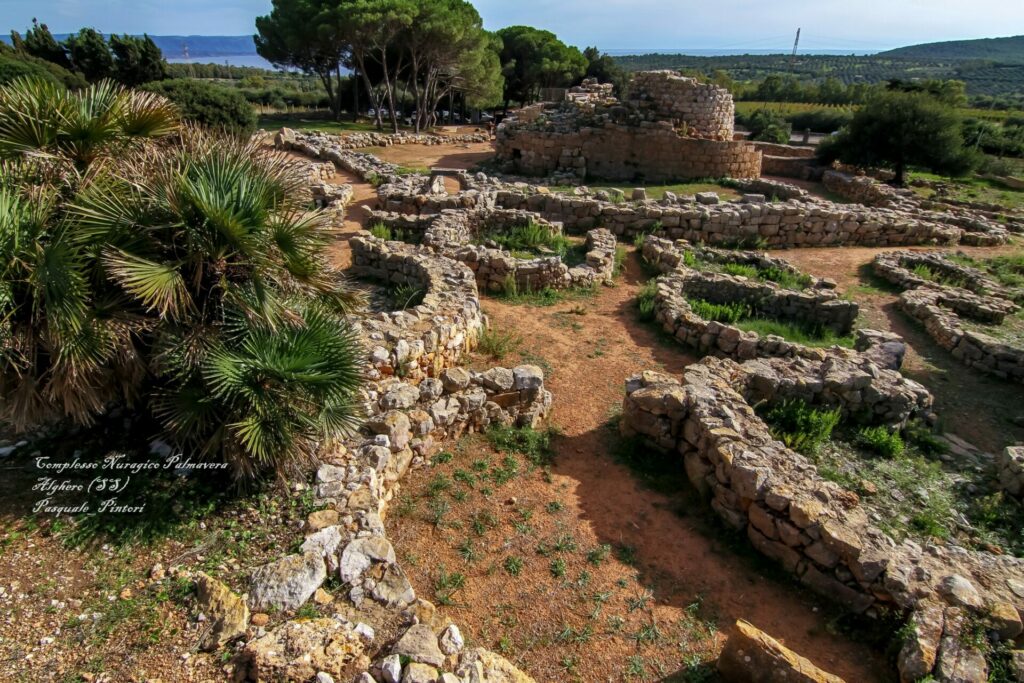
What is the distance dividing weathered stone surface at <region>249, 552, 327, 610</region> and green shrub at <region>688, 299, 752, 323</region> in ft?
26.8

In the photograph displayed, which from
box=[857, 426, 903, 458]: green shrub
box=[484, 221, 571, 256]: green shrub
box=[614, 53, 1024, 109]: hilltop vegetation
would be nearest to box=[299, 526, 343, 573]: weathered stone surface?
box=[857, 426, 903, 458]: green shrub

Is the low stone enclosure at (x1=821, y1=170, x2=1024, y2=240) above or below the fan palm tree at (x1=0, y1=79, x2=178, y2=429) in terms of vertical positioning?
below

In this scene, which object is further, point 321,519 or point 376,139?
point 376,139

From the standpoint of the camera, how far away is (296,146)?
84.3ft

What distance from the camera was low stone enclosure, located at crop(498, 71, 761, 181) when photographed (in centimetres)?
2162

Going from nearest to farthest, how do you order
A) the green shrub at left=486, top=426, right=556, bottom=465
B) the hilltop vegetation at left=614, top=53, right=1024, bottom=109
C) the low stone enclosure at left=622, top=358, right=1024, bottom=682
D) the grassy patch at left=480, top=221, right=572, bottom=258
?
the low stone enclosure at left=622, top=358, right=1024, bottom=682
the green shrub at left=486, top=426, right=556, bottom=465
the grassy patch at left=480, top=221, right=572, bottom=258
the hilltop vegetation at left=614, top=53, right=1024, bottom=109

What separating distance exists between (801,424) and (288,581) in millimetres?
5980

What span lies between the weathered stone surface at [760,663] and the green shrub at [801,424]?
317cm

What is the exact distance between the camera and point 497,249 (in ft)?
42.1

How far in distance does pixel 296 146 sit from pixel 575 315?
19.7m

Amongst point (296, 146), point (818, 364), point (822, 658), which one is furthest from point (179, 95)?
point (822, 658)

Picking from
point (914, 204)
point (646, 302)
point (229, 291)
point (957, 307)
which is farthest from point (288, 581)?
point (914, 204)

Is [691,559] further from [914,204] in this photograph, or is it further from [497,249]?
[914,204]

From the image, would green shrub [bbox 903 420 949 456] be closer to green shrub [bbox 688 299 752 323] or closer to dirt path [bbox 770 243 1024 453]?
dirt path [bbox 770 243 1024 453]
